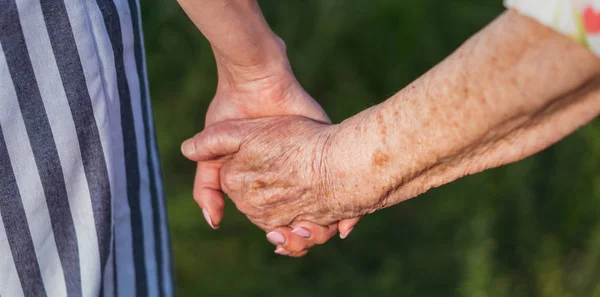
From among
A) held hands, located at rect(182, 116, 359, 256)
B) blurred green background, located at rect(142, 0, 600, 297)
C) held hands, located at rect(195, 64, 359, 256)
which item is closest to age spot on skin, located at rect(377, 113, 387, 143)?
held hands, located at rect(182, 116, 359, 256)

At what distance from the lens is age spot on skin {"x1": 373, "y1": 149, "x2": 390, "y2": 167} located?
3.61ft

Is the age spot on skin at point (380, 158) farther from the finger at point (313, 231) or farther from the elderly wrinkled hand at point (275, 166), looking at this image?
the finger at point (313, 231)

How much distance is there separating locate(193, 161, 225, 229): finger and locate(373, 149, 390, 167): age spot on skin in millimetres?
430

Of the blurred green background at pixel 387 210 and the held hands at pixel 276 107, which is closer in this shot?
the held hands at pixel 276 107

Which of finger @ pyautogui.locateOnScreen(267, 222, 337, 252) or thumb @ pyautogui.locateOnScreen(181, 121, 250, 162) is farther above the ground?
thumb @ pyautogui.locateOnScreen(181, 121, 250, 162)

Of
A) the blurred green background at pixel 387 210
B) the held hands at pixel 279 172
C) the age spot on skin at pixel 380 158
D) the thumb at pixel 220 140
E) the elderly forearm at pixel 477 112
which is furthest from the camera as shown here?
the blurred green background at pixel 387 210

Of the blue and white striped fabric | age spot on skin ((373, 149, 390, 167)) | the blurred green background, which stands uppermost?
the blue and white striped fabric

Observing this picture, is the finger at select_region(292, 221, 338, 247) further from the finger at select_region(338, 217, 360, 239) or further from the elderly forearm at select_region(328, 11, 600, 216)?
the elderly forearm at select_region(328, 11, 600, 216)

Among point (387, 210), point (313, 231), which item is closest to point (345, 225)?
point (313, 231)

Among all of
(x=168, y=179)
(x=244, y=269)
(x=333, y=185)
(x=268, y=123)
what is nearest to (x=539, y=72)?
(x=333, y=185)

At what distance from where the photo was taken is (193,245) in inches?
84.9

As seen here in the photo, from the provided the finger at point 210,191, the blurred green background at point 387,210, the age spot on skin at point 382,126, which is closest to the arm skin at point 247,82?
the finger at point 210,191

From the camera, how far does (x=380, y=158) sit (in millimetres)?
1106

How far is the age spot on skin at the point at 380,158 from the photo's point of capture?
110 centimetres
